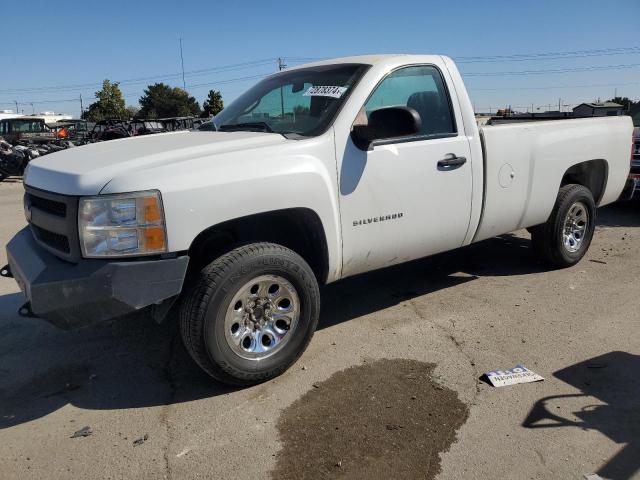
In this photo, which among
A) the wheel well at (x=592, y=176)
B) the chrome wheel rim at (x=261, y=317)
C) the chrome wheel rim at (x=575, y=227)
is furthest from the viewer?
the wheel well at (x=592, y=176)

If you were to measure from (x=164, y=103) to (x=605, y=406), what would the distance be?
85.3 metres

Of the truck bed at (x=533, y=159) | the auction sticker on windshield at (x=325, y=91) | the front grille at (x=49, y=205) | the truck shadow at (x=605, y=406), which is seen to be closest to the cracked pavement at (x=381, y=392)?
the truck shadow at (x=605, y=406)

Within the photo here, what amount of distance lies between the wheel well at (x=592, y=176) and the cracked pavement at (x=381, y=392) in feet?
3.13

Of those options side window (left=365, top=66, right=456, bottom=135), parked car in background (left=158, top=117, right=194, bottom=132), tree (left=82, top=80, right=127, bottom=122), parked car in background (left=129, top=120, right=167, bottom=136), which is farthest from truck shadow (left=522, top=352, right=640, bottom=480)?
tree (left=82, top=80, right=127, bottom=122)

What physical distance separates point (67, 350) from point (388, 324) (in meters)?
2.41

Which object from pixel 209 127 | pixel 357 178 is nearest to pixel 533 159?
pixel 357 178

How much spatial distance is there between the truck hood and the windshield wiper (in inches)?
4.7

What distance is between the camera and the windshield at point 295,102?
12.2 feet

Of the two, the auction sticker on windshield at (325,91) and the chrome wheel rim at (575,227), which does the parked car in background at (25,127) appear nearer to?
the auction sticker on windshield at (325,91)

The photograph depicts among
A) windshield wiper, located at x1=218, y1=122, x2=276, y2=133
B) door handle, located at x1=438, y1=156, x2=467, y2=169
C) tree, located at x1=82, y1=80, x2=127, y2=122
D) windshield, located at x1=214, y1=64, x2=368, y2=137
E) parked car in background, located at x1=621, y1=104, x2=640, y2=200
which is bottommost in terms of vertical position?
parked car in background, located at x1=621, y1=104, x2=640, y2=200

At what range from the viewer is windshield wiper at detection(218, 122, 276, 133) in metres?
3.89

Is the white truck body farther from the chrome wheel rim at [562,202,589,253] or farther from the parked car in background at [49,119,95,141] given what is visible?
the parked car in background at [49,119,95,141]

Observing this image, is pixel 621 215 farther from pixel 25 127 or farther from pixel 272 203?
pixel 25 127

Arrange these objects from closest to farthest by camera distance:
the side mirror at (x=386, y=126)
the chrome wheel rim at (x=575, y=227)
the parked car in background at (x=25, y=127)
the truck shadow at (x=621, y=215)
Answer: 1. the side mirror at (x=386, y=126)
2. the chrome wheel rim at (x=575, y=227)
3. the truck shadow at (x=621, y=215)
4. the parked car in background at (x=25, y=127)
